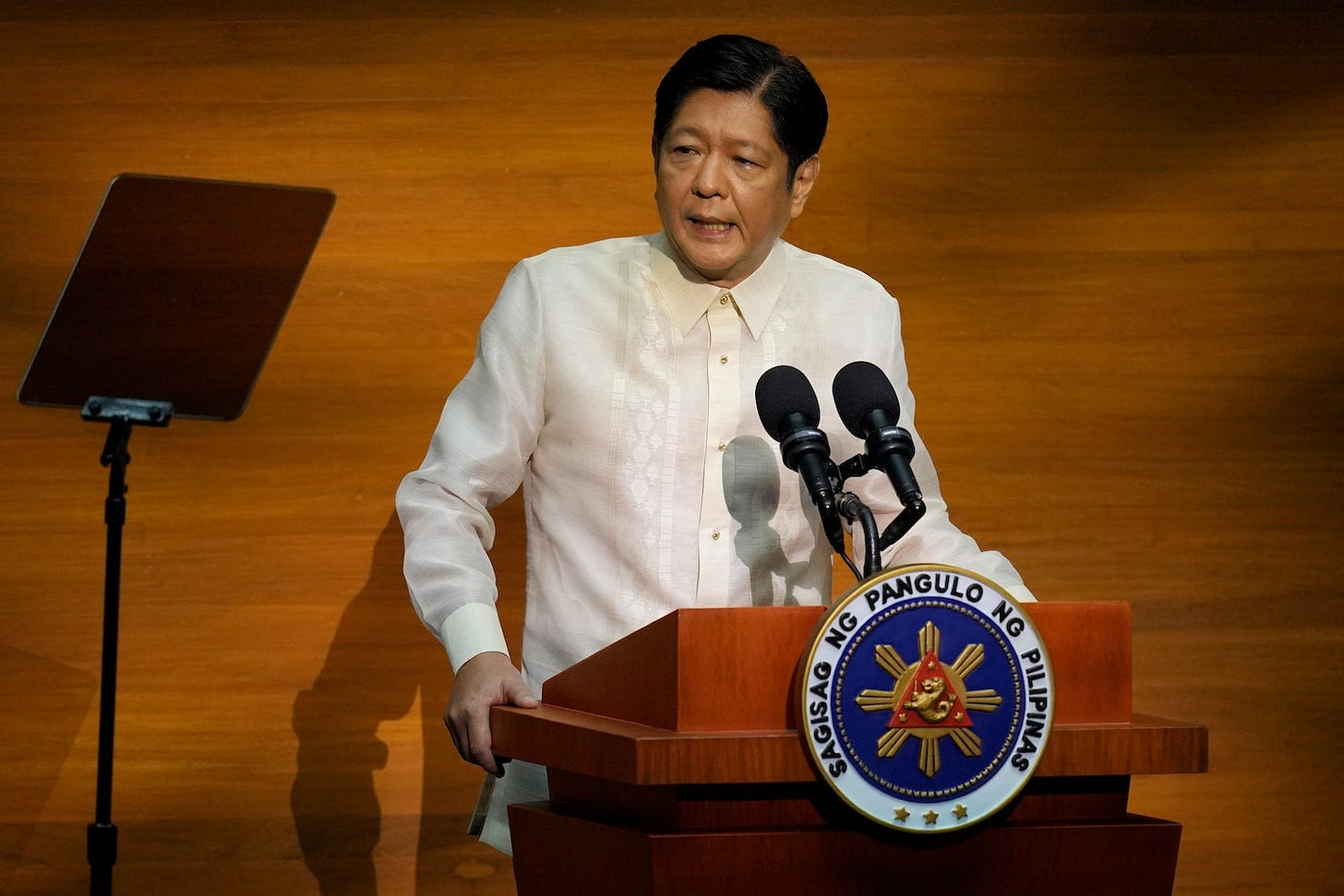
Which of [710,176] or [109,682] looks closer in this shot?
[710,176]

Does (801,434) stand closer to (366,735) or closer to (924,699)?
(924,699)

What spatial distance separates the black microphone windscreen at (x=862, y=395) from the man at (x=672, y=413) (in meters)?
0.44

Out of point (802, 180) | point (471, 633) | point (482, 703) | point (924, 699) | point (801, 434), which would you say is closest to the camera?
point (924, 699)

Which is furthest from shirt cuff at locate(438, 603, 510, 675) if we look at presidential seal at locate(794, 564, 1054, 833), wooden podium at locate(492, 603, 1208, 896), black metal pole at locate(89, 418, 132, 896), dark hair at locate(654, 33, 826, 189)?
black metal pole at locate(89, 418, 132, 896)

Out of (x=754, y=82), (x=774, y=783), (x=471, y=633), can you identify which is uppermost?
(x=754, y=82)

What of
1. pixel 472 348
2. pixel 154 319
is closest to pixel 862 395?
pixel 154 319

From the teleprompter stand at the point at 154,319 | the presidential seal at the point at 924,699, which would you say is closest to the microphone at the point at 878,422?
the presidential seal at the point at 924,699

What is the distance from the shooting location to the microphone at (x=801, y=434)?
50.4 inches

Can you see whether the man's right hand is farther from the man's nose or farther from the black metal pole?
the black metal pole

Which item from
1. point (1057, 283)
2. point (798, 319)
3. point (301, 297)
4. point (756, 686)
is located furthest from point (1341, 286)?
point (756, 686)

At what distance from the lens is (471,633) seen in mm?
1565

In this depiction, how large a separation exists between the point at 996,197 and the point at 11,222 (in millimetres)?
1917

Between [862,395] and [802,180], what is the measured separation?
65cm

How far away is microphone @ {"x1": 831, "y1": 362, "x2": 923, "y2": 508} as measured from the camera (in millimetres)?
1298
